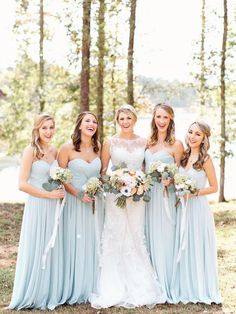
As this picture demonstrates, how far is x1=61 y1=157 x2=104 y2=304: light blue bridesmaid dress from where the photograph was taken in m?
7.00

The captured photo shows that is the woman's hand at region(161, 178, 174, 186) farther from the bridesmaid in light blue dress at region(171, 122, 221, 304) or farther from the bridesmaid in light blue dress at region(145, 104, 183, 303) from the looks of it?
the bridesmaid in light blue dress at region(171, 122, 221, 304)

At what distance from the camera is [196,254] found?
23.5ft

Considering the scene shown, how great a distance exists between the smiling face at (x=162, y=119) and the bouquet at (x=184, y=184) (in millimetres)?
689

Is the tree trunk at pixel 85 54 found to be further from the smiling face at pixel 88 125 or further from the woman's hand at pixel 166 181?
the woman's hand at pixel 166 181

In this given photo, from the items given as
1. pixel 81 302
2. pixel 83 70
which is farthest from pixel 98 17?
pixel 81 302

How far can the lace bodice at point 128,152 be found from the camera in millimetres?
7164

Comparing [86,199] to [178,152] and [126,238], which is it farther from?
[178,152]

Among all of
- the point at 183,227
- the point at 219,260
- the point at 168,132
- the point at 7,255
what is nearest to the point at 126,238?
the point at 183,227

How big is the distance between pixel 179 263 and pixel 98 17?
9.38 m

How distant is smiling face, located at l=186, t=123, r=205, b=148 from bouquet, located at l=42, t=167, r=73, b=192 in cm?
160

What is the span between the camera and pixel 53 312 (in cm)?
666

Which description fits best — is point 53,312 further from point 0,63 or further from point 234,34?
point 0,63

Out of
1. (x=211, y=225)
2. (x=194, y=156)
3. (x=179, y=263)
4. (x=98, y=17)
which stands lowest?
(x=179, y=263)

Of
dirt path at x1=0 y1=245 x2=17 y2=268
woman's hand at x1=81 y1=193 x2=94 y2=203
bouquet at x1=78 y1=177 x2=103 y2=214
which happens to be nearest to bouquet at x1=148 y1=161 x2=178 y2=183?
bouquet at x1=78 y1=177 x2=103 y2=214
